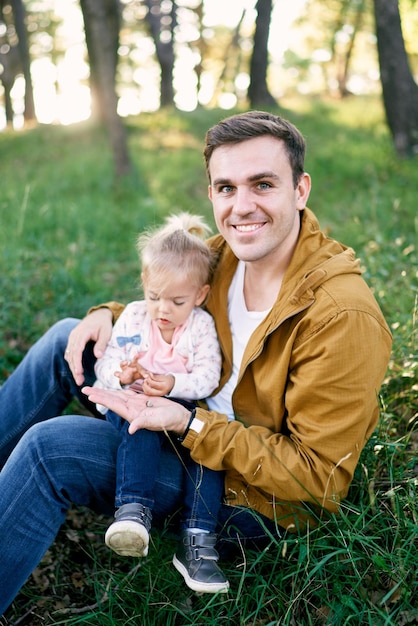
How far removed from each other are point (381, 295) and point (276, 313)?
6.07 ft

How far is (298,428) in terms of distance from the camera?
7.20 feet

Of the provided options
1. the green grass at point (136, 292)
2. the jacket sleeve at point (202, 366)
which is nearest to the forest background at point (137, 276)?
the green grass at point (136, 292)

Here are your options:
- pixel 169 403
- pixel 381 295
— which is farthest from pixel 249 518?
pixel 381 295

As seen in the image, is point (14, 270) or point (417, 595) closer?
point (417, 595)

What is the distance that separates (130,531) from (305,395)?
0.81 metres

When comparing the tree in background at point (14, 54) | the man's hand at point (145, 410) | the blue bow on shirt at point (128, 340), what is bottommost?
the man's hand at point (145, 410)

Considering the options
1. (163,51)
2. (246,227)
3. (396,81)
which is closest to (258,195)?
(246,227)

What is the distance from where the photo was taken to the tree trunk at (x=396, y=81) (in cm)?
740

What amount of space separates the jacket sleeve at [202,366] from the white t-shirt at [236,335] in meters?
0.07

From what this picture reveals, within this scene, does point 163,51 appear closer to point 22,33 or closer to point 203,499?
point 22,33

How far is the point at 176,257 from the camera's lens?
2.78m

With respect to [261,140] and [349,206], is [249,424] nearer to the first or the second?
[261,140]

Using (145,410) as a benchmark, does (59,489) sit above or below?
below

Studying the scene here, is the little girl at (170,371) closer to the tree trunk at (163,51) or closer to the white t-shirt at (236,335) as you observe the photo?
the white t-shirt at (236,335)
